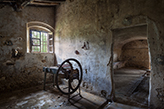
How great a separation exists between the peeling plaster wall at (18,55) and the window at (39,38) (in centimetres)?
30

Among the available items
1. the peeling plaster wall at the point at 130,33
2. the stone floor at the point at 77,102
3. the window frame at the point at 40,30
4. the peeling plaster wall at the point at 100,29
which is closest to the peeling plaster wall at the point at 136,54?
the peeling plaster wall at the point at 130,33

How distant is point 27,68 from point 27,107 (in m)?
2.06

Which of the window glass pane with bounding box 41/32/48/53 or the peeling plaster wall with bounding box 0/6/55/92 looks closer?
the peeling plaster wall with bounding box 0/6/55/92

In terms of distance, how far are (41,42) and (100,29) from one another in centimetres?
316

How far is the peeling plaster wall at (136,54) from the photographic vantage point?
7.80 meters

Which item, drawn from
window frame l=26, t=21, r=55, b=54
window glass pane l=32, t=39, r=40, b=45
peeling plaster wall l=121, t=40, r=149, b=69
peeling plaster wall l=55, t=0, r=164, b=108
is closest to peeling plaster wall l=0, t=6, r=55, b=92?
window frame l=26, t=21, r=55, b=54

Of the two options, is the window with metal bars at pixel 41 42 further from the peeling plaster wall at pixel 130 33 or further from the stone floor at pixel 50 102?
the peeling plaster wall at pixel 130 33

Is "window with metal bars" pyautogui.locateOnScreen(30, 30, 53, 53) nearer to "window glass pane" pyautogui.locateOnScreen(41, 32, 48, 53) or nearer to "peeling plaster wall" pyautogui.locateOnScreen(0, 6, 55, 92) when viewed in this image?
"window glass pane" pyautogui.locateOnScreen(41, 32, 48, 53)

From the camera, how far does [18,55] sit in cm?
397

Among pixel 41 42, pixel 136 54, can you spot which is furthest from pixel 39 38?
pixel 136 54

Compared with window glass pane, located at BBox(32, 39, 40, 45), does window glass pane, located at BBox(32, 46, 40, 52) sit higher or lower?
lower

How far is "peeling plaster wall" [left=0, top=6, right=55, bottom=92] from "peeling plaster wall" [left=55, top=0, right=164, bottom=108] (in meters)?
1.13

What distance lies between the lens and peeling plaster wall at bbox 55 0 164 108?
214 cm

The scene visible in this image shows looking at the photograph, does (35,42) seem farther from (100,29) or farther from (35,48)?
(100,29)
